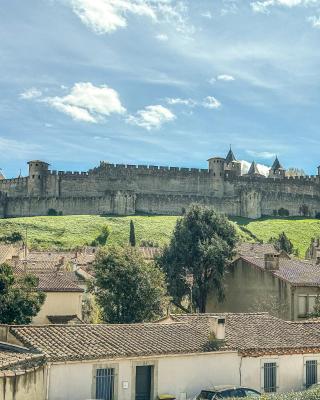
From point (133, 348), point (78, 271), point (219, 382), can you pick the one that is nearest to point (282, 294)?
point (219, 382)

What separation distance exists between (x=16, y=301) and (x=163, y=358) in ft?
42.5

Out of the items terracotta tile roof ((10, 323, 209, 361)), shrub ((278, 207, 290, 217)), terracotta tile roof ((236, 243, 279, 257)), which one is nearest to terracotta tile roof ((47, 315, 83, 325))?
terracotta tile roof ((10, 323, 209, 361))

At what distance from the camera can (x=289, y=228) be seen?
115 meters

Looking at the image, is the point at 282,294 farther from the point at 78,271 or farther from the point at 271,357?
the point at 78,271

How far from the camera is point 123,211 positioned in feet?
407

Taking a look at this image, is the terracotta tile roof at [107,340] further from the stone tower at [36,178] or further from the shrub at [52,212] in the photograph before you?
the stone tower at [36,178]

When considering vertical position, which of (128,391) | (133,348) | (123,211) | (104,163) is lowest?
(128,391)

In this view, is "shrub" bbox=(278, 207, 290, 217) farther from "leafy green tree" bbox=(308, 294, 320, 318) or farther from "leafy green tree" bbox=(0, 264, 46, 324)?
"leafy green tree" bbox=(0, 264, 46, 324)

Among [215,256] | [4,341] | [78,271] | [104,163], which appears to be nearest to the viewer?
[4,341]

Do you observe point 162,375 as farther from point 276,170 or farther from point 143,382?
point 276,170

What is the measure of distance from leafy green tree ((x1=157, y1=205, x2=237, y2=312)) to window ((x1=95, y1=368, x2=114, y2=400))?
22004 mm

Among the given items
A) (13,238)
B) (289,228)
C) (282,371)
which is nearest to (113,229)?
(13,238)

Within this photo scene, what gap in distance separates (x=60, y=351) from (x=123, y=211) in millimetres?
106153

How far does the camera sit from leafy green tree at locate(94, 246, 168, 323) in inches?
1390
